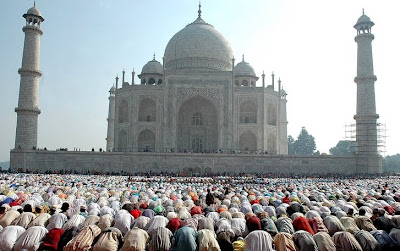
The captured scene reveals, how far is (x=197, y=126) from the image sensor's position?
105ft

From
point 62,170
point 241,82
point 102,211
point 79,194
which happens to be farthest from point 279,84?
point 102,211

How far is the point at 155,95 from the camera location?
100.0 feet

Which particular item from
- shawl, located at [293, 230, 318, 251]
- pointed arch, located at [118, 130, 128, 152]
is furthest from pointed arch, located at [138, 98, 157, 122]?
shawl, located at [293, 230, 318, 251]

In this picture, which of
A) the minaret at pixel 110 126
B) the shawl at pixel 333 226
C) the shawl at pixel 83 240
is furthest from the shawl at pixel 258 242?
the minaret at pixel 110 126

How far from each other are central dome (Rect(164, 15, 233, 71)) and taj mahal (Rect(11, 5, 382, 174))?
9cm

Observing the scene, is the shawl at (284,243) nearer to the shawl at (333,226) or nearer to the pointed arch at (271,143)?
the shawl at (333,226)

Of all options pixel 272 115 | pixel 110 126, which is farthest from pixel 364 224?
pixel 110 126

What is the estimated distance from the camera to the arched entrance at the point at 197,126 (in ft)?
104

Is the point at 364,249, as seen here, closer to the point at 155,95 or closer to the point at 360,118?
the point at 360,118

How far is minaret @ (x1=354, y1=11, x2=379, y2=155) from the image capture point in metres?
27.1

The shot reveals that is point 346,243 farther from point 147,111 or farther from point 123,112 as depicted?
point 123,112

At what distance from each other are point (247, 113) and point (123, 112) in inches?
397

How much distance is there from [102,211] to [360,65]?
25.2 metres

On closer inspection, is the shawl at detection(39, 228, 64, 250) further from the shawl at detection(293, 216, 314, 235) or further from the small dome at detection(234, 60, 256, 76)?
the small dome at detection(234, 60, 256, 76)
